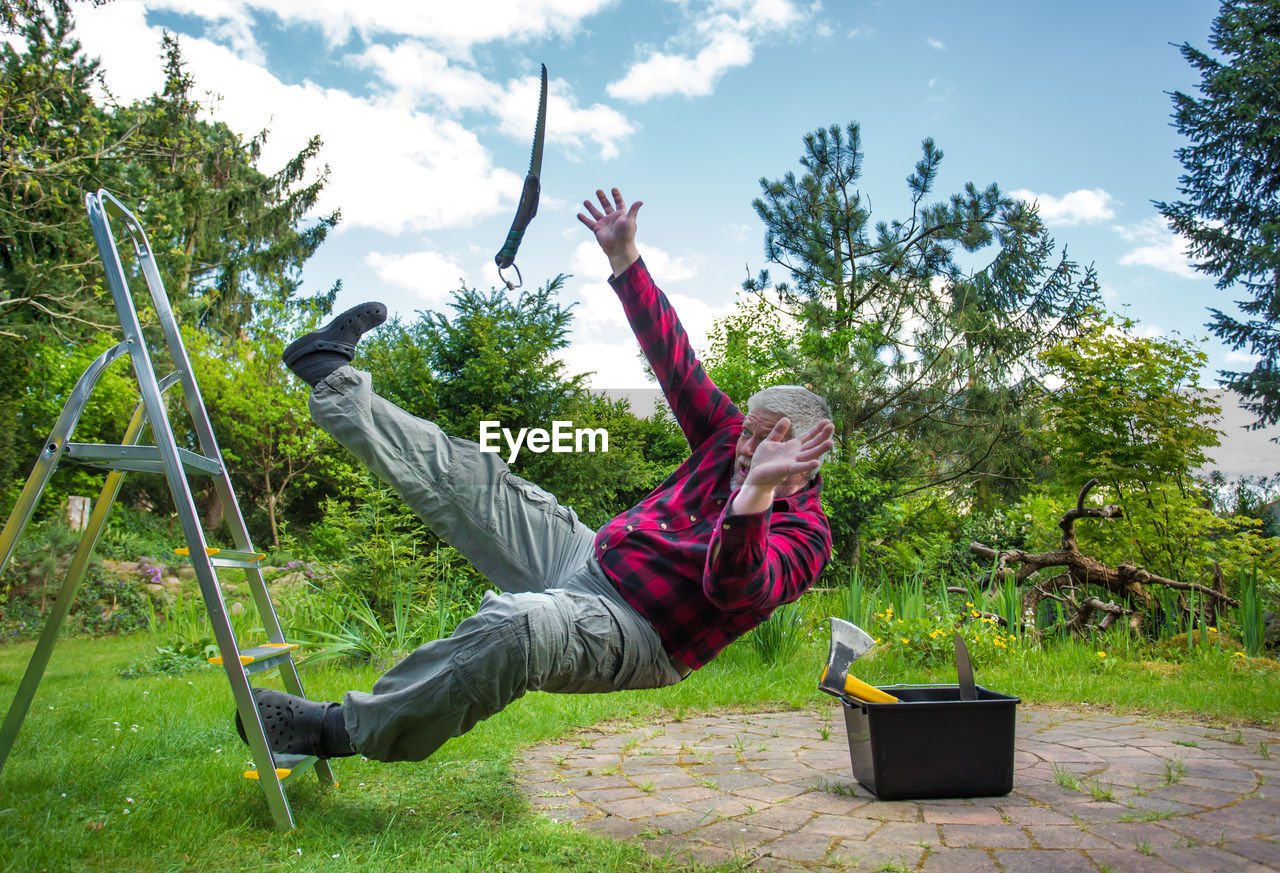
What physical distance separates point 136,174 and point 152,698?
9154 mm

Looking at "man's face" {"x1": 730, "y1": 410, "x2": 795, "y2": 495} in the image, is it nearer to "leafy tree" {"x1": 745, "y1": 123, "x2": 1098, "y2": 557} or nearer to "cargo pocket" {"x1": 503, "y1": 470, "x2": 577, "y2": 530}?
"cargo pocket" {"x1": 503, "y1": 470, "x2": 577, "y2": 530}

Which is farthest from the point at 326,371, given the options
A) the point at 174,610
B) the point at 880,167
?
the point at 880,167

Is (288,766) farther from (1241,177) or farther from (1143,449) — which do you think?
(1241,177)

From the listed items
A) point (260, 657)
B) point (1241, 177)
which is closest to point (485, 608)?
point (260, 657)

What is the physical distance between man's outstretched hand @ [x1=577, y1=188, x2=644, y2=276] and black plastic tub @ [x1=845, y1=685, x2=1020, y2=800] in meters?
1.55

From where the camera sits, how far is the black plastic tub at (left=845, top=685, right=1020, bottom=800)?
96.7 inches

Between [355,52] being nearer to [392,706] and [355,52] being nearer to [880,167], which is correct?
[392,706]

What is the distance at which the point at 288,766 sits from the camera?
2.12 m

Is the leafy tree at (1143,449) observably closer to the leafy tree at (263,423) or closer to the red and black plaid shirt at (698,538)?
the red and black plaid shirt at (698,538)

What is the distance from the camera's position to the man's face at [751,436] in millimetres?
2170

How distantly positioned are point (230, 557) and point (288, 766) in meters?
0.58

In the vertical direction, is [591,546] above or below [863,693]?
above

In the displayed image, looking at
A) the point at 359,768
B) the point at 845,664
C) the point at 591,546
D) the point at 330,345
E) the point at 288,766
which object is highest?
the point at 330,345

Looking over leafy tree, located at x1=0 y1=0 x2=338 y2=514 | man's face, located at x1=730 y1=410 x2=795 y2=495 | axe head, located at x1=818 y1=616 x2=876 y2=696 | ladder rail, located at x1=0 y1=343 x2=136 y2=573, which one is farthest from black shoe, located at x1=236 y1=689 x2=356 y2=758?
leafy tree, located at x1=0 y1=0 x2=338 y2=514
